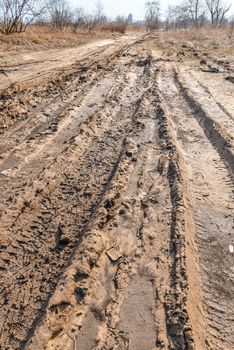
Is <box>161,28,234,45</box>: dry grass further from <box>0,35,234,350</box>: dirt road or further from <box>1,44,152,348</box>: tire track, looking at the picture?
<box>1,44,152,348</box>: tire track

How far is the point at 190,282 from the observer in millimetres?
2568

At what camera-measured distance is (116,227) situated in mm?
3176

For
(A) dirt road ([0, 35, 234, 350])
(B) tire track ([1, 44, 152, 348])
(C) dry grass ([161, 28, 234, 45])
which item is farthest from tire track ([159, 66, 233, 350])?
(C) dry grass ([161, 28, 234, 45])

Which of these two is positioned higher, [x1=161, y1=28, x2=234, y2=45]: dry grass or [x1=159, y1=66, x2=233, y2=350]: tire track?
[x1=161, y1=28, x2=234, y2=45]: dry grass

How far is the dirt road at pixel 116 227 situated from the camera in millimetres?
2248

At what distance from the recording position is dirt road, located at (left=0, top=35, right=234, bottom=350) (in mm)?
2248

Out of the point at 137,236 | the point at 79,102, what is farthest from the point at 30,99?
the point at 137,236

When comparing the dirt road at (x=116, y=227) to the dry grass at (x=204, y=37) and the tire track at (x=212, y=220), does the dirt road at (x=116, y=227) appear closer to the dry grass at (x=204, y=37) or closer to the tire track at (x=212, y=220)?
the tire track at (x=212, y=220)

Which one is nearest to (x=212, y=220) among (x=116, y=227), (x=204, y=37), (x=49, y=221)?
(x=116, y=227)

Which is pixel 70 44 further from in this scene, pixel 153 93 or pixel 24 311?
pixel 24 311

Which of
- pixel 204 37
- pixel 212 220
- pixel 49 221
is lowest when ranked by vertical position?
pixel 212 220

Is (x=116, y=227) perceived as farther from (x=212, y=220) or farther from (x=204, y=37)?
(x=204, y=37)

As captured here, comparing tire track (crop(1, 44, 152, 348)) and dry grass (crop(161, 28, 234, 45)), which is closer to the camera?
tire track (crop(1, 44, 152, 348))

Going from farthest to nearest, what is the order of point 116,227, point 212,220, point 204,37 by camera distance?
point 204,37
point 212,220
point 116,227
